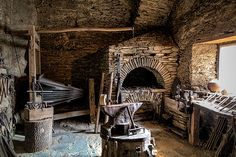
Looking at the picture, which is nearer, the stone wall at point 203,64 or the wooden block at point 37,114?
the wooden block at point 37,114

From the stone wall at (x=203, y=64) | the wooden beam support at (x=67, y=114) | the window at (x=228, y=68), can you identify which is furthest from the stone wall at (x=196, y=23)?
the wooden beam support at (x=67, y=114)

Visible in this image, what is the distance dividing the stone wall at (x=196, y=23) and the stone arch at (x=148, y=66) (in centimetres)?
41

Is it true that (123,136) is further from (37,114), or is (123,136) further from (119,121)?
(37,114)

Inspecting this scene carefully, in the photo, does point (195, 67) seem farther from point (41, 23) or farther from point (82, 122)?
point (41, 23)

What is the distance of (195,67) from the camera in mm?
6258

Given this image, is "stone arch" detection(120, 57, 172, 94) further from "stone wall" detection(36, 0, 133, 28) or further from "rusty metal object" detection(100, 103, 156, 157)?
"rusty metal object" detection(100, 103, 156, 157)

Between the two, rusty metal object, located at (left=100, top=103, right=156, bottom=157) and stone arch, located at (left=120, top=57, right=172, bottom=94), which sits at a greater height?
stone arch, located at (left=120, top=57, right=172, bottom=94)

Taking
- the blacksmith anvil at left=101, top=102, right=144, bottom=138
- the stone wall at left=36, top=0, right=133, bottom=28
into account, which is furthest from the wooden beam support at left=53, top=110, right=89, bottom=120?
the stone wall at left=36, top=0, right=133, bottom=28

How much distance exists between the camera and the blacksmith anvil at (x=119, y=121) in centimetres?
383

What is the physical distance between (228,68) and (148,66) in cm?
213

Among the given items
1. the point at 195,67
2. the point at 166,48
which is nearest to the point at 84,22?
the point at 166,48

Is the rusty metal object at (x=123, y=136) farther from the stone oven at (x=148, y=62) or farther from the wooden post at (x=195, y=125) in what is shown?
the stone oven at (x=148, y=62)

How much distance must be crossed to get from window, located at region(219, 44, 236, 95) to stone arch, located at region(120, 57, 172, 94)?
4.82 feet

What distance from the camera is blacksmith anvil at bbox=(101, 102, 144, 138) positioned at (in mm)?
3832
